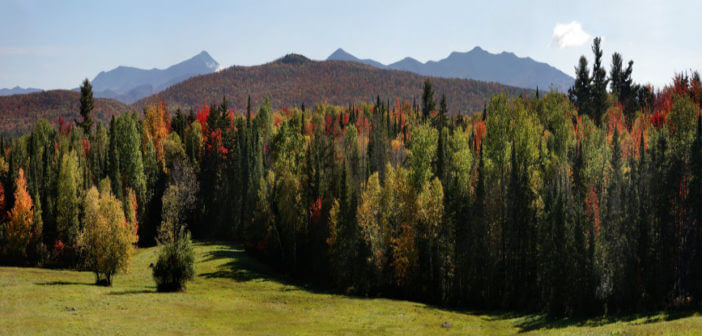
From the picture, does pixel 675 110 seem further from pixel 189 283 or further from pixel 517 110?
pixel 189 283

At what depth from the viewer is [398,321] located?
167 ft

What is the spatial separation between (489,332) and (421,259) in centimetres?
2149

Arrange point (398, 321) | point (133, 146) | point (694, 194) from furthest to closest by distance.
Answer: point (133, 146)
point (694, 194)
point (398, 321)

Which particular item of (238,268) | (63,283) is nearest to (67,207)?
(63,283)

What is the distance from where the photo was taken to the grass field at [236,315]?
41312 mm

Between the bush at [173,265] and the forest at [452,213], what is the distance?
0.59 ft

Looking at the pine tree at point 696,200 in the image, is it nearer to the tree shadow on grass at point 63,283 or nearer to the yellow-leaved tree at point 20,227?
the tree shadow on grass at point 63,283

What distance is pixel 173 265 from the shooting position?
60312 mm

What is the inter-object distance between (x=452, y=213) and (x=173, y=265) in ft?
120

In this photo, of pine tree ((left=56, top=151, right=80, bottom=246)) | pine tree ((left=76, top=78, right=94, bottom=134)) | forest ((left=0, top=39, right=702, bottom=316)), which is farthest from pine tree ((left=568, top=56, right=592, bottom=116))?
pine tree ((left=76, top=78, right=94, bottom=134))

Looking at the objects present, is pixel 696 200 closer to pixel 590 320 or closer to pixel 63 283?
pixel 590 320

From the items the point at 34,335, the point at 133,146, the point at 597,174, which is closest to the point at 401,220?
the point at 597,174

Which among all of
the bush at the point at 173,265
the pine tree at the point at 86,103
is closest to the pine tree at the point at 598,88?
the bush at the point at 173,265

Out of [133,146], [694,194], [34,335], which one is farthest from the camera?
[133,146]
